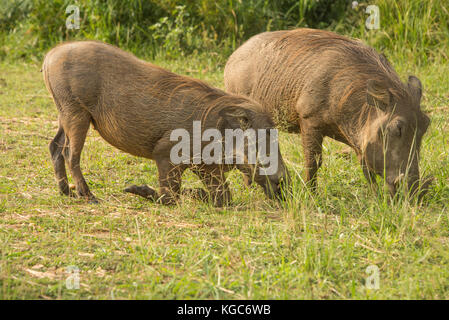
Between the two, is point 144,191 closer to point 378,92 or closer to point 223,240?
point 223,240

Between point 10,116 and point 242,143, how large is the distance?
350cm

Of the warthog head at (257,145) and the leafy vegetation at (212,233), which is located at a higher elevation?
the warthog head at (257,145)

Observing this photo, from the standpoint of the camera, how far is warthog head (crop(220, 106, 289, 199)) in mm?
4125

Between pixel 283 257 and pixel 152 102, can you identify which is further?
pixel 152 102

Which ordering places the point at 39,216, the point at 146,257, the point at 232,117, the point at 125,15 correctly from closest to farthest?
the point at 146,257
the point at 39,216
the point at 232,117
the point at 125,15

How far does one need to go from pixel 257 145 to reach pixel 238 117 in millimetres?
232

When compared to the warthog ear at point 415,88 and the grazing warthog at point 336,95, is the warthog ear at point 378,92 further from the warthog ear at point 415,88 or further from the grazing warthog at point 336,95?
the warthog ear at point 415,88

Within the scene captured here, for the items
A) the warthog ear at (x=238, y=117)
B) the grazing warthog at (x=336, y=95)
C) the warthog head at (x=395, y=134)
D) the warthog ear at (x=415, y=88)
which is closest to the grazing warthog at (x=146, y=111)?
the warthog ear at (x=238, y=117)

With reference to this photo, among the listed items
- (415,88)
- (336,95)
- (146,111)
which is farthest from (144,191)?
(415,88)

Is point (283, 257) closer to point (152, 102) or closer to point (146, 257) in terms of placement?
point (146, 257)

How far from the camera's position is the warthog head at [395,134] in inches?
153

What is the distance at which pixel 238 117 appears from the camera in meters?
4.14

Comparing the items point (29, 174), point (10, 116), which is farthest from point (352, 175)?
Result: point (10, 116)

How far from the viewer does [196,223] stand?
3879mm
